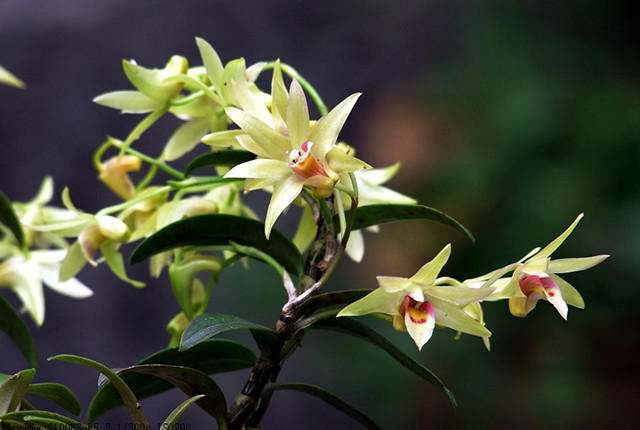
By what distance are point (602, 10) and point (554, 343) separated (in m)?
0.90

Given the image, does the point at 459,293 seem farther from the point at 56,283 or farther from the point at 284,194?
the point at 56,283

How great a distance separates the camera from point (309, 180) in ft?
1.32

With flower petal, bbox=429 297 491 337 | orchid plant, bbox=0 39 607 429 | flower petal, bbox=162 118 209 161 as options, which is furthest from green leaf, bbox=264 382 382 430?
flower petal, bbox=162 118 209 161

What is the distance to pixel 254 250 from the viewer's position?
0.50 m

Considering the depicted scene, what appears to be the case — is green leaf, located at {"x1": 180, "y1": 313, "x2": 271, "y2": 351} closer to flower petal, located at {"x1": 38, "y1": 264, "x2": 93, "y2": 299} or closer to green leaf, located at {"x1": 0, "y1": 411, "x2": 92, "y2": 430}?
green leaf, located at {"x1": 0, "y1": 411, "x2": 92, "y2": 430}

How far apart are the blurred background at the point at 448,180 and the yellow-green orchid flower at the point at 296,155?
1.41m

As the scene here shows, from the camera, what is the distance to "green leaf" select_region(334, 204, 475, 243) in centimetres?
47

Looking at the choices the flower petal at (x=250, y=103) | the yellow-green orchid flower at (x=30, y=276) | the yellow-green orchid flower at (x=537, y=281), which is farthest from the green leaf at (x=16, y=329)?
the yellow-green orchid flower at (x=537, y=281)

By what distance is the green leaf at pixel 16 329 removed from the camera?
1.75 feet

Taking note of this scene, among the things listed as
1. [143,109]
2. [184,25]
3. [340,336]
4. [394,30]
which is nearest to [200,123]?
[143,109]

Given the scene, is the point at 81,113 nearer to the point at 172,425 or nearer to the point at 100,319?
the point at 100,319

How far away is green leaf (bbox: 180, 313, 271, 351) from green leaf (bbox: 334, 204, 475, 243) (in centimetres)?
10

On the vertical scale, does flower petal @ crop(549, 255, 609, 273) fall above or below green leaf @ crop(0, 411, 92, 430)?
above

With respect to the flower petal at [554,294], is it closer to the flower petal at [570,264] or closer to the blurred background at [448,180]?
the flower petal at [570,264]
